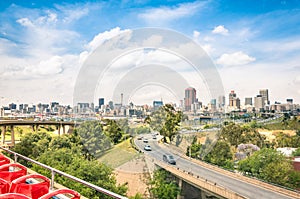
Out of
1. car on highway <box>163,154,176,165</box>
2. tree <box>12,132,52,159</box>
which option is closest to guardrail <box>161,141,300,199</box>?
car on highway <box>163,154,176,165</box>

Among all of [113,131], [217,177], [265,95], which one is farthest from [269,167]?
[265,95]

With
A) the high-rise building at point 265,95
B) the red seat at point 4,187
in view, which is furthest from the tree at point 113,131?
the high-rise building at point 265,95

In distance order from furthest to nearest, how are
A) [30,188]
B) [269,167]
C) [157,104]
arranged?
1. [269,167]
2. [157,104]
3. [30,188]

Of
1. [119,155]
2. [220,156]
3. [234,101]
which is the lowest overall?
[220,156]

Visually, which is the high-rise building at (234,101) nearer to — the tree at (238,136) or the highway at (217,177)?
the tree at (238,136)

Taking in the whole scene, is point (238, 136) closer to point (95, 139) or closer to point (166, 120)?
point (95, 139)

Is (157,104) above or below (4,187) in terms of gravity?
above
